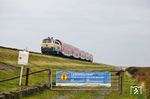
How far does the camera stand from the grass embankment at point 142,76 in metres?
26.4

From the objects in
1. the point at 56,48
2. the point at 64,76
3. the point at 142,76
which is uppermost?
the point at 56,48

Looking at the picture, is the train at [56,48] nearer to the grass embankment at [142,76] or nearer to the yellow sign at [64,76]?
the grass embankment at [142,76]

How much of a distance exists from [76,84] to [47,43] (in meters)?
45.3

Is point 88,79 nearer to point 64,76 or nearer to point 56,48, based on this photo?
point 64,76

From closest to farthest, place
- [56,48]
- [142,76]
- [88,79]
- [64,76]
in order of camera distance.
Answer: [88,79]
[64,76]
[142,76]
[56,48]

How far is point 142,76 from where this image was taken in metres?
36.9

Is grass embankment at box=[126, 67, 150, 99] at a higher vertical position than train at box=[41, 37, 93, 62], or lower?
lower

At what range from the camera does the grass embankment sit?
1039 inches

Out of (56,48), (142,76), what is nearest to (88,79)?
(142,76)

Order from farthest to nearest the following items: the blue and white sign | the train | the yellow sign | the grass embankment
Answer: the train → the yellow sign → the blue and white sign → the grass embankment

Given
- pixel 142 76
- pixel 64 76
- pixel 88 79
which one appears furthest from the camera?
pixel 142 76

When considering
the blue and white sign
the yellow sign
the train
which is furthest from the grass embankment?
the train

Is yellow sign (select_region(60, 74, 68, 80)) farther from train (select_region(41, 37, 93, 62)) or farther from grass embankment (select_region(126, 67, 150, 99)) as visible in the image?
train (select_region(41, 37, 93, 62))

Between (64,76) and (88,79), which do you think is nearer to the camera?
(88,79)
